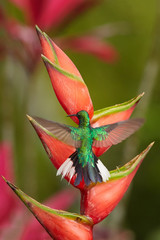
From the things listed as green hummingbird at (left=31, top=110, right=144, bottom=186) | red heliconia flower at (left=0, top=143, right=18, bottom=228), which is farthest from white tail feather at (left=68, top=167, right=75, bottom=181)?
red heliconia flower at (left=0, top=143, right=18, bottom=228)

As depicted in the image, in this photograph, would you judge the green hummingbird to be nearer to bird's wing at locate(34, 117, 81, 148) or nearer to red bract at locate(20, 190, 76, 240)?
bird's wing at locate(34, 117, 81, 148)

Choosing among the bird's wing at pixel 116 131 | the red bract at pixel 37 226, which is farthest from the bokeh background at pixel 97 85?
the bird's wing at pixel 116 131

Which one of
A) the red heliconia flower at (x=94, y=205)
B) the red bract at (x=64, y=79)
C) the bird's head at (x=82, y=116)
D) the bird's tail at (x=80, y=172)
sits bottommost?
the red heliconia flower at (x=94, y=205)

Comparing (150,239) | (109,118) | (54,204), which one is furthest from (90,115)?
(150,239)

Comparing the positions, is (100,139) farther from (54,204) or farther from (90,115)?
(54,204)

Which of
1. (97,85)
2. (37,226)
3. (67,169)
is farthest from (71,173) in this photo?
(97,85)

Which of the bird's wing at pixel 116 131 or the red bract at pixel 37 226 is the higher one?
the bird's wing at pixel 116 131

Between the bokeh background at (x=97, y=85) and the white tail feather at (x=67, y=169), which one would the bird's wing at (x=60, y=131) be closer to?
the white tail feather at (x=67, y=169)
